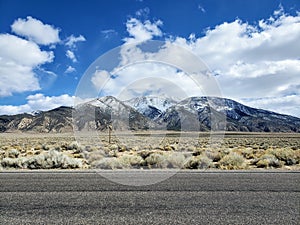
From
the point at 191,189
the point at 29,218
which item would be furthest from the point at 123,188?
the point at 29,218

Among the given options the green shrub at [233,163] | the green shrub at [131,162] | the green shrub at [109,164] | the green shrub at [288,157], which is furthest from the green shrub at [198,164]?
the green shrub at [288,157]

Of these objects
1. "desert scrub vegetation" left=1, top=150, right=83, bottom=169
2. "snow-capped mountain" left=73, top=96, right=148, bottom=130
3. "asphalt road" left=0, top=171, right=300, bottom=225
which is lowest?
"asphalt road" left=0, top=171, right=300, bottom=225

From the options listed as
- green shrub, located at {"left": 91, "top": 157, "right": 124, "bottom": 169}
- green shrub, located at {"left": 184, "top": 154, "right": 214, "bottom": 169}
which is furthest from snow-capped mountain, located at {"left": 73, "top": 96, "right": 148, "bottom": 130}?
green shrub, located at {"left": 184, "top": 154, "right": 214, "bottom": 169}

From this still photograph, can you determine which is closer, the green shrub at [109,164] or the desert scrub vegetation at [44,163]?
the green shrub at [109,164]

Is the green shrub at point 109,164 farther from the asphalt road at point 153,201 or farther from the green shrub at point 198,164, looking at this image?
the asphalt road at point 153,201

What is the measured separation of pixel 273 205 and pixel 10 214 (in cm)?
500

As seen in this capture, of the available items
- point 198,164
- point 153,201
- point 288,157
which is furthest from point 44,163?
point 288,157

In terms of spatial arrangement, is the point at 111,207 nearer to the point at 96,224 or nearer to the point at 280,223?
the point at 96,224

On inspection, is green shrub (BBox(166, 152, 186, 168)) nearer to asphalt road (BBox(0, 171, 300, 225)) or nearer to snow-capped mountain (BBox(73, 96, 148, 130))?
snow-capped mountain (BBox(73, 96, 148, 130))

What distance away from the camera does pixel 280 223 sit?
17.3ft

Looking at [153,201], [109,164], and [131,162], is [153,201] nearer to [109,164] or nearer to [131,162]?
[109,164]

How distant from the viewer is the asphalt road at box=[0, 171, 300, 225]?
5586mm

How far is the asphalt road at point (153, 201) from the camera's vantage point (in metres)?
5.59

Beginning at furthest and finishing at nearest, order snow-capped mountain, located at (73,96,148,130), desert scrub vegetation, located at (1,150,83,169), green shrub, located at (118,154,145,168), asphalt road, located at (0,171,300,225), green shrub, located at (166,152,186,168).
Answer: snow-capped mountain, located at (73,96,148,130) < green shrub, located at (118,154,145,168) < green shrub, located at (166,152,186,168) < desert scrub vegetation, located at (1,150,83,169) < asphalt road, located at (0,171,300,225)
